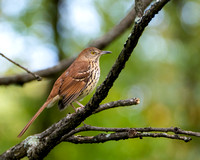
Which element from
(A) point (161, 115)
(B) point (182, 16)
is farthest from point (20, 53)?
(B) point (182, 16)

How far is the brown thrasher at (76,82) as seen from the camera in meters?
4.90

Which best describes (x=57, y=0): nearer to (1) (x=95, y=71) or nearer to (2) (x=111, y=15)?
(2) (x=111, y=15)

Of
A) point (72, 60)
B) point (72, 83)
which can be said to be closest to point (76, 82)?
point (72, 83)

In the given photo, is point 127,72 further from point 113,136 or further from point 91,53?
point 113,136

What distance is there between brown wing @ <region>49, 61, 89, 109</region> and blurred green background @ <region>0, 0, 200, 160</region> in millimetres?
1058

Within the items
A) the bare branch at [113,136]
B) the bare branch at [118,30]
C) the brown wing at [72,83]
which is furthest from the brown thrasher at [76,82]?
the bare branch at [113,136]

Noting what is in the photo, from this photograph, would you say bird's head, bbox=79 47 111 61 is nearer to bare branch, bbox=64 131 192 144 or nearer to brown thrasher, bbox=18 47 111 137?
brown thrasher, bbox=18 47 111 137

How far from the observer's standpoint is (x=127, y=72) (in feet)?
24.5

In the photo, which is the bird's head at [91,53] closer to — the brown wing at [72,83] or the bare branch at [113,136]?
the brown wing at [72,83]

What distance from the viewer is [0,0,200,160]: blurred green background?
6676 mm

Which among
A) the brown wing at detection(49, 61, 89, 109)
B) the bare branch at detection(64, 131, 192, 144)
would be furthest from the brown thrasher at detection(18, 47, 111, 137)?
the bare branch at detection(64, 131, 192, 144)

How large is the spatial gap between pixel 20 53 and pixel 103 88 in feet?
17.1

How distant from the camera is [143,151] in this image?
637 centimetres

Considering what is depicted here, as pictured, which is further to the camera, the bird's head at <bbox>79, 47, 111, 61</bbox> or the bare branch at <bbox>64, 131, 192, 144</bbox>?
the bird's head at <bbox>79, 47, 111, 61</bbox>
